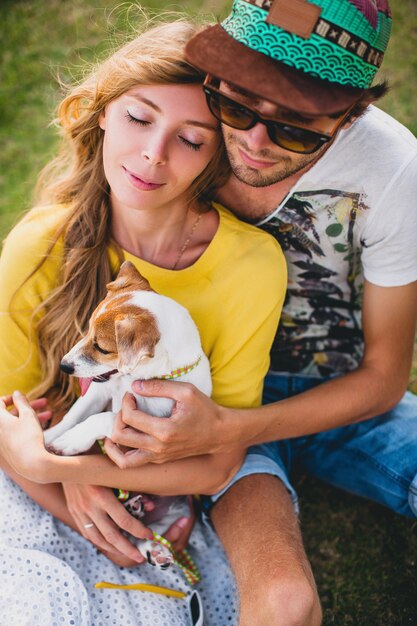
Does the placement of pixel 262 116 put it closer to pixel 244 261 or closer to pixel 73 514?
pixel 244 261

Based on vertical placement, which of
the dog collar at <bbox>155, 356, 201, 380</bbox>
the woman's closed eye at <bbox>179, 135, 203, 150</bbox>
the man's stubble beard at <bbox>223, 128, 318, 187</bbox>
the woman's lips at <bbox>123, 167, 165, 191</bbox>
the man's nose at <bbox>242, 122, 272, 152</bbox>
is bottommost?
the dog collar at <bbox>155, 356, 201, 380</bbox>

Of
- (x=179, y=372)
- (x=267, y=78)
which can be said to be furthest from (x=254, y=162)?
(x=179, y=372)

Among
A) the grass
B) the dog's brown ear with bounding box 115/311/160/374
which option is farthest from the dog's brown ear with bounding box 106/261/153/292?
→ the grass

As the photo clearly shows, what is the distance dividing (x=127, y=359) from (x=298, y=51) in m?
1.15

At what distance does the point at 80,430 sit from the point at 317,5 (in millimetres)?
1710

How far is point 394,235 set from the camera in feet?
8.29

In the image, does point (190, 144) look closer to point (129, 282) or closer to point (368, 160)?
point (129, 282)

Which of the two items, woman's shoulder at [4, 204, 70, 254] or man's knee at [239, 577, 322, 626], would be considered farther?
woman's shoulder at [4, 204, 70, 254]

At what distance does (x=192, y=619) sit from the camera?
2490 millimetres

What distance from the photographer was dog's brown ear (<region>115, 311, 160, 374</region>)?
214 centimetres

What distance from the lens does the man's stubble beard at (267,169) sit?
7.38 ft

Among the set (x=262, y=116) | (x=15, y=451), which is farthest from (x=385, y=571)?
(x=262, y=116)

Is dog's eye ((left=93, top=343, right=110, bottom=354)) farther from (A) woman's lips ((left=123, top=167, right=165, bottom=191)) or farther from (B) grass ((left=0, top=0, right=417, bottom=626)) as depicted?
(B) grass ((left=0, top=0, right=417, bottom=626))

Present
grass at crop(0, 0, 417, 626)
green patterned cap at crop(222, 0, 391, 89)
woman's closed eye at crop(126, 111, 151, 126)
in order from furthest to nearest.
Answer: grass at crop(0, 0, 417, 626) < woman's closed eye at crop(126, 111, 151, 126) < green patterned cap at crop(222, 0, 391, 89)
